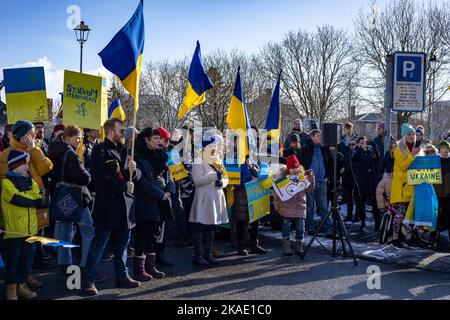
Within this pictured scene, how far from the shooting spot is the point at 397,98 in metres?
9.53

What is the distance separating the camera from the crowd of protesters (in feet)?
18.9

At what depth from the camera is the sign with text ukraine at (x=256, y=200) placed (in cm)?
818

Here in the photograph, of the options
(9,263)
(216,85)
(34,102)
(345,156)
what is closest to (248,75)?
(216,85)

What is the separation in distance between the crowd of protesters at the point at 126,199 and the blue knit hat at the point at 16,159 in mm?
10

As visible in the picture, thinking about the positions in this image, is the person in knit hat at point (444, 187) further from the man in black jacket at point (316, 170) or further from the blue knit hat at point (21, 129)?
the blue knit hat at point (21, 129)

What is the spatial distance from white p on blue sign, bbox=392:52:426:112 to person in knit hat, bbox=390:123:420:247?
3.47 ft

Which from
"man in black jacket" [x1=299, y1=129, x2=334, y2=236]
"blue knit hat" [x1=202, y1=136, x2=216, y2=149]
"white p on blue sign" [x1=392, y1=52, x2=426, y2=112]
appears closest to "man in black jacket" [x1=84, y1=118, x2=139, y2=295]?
"blue knit hat" [x1=202, y1=136, x2=216, y2=149]

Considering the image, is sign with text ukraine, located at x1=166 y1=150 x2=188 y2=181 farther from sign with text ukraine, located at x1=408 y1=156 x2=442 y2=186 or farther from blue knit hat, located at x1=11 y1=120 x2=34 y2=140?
sign with text ukraine, located at x1=408 y1=156 x2=442 y2=186

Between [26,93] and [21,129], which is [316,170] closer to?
[26,93]

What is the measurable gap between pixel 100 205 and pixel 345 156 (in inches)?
253

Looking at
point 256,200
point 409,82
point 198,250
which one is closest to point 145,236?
point 198,250

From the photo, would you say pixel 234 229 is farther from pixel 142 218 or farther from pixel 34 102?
pixel 34 102

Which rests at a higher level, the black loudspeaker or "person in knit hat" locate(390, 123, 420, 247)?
the black loudspeaker

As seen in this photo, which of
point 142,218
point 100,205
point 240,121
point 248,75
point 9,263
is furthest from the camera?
point 248,75
